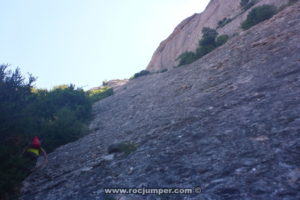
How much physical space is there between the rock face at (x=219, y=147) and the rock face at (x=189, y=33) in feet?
79.3

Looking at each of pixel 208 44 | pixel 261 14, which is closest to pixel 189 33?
pixel 208 44

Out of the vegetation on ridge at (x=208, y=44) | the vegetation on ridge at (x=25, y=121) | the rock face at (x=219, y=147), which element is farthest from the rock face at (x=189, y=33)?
the rock face at (x=219, y=147)

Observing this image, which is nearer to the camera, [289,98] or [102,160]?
[289,98]

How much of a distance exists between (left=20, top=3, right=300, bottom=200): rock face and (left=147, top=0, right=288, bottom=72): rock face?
24.2 m

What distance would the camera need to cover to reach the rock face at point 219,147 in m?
4.69

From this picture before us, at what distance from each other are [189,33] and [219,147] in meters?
40.0

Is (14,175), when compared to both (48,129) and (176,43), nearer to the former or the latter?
(48,129)

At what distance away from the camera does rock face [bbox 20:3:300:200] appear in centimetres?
469

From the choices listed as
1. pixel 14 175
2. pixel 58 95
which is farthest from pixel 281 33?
pixel 58 95

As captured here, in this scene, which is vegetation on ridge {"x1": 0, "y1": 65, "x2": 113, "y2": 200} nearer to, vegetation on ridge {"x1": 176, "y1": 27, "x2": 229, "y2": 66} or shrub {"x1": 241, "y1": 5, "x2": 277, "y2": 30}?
vegetation on ridge {"x1": 176, "y1": 27, "x2": 229, "y2": 66}

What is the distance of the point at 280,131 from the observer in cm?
566

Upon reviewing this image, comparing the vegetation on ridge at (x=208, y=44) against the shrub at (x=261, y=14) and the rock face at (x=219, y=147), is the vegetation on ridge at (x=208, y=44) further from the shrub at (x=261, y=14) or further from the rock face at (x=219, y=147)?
the rock face at (x=219, y=147)

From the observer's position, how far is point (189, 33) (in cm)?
4397

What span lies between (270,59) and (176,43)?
36063 mm
